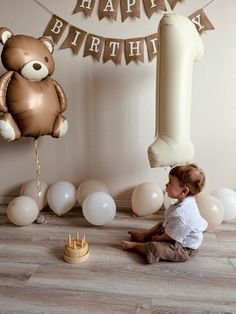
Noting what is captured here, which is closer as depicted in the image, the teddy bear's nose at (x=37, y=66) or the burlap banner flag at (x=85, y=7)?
the teddy bear's nose at (x=37, y=66)

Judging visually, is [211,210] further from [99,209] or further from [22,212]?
[22,212]

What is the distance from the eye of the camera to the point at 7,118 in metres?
1.78

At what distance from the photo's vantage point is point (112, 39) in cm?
211

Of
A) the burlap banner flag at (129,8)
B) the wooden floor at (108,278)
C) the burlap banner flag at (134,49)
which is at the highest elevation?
the burlap banner flag at (129,8)

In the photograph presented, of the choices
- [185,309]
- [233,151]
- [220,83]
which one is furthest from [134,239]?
[220,83]

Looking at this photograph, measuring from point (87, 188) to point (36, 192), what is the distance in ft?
1.20

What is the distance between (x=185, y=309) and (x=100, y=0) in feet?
6.26

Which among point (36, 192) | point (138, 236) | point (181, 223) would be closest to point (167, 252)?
point (181, 223)

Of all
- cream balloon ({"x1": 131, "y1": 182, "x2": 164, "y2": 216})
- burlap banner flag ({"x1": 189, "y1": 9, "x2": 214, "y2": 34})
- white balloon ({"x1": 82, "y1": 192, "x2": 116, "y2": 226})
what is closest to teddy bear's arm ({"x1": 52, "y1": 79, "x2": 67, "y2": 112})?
white balloon ({"x1": 82, "y1": 192, "x2": 116, "y2": 226})

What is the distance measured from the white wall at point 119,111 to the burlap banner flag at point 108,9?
4 centimetres

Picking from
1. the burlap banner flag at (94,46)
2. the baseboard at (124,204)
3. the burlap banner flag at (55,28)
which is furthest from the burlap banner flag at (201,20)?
the baseboard at (124,204)

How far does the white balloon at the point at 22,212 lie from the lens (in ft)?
6.40

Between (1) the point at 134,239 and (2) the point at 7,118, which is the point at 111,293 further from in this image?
(2) the point at 7,118

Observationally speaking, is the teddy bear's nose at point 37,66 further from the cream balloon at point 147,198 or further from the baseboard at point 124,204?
the baseboard at point 124,204
